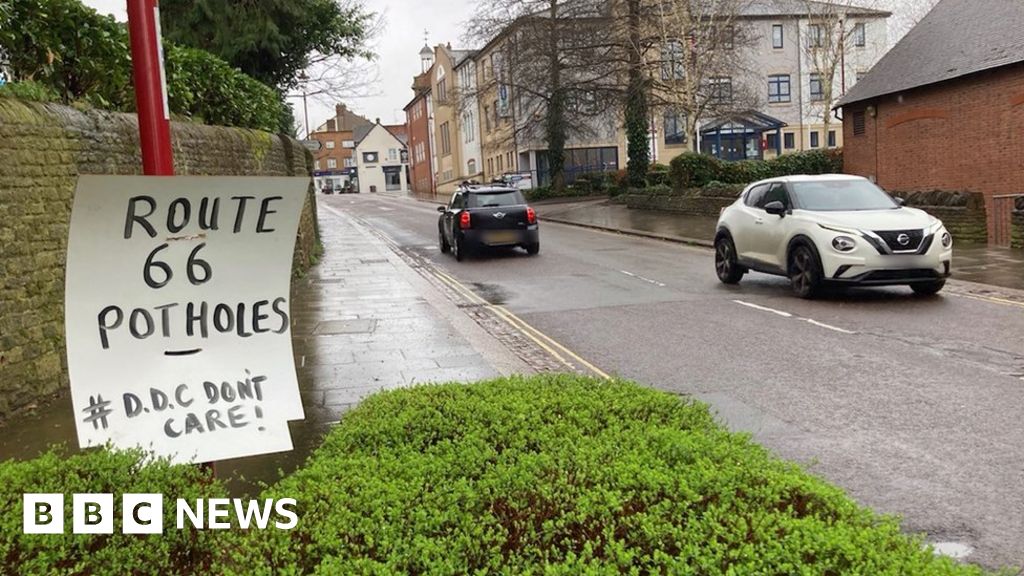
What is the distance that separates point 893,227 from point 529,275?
22.4 feet

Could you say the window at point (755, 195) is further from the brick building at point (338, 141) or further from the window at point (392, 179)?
the brick building at point (338, 141)

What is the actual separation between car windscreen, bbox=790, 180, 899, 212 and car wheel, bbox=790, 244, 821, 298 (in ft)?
2.34

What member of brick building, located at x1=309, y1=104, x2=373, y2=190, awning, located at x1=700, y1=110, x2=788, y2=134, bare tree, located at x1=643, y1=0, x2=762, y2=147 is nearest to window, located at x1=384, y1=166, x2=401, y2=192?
brick building, located at x1=309, y1=104, x2=373, y2=190

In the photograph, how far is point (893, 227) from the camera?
11.3 meters

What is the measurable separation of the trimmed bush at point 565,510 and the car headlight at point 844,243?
26.5ft

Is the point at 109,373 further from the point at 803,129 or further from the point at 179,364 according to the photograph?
the point at 803,129

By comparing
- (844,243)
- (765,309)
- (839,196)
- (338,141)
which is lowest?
(765,309)

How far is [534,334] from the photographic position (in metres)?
10.2

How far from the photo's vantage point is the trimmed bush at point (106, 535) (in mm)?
2682

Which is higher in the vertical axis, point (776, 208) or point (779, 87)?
point (779, 87)

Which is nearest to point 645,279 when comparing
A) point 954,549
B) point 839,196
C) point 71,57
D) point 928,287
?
point 839,196

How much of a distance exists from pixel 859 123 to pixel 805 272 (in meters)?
18.5

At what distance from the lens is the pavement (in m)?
13.8

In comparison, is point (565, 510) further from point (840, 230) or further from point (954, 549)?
point (840, 230)
